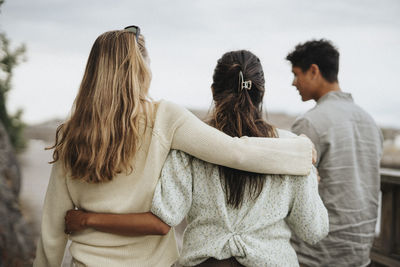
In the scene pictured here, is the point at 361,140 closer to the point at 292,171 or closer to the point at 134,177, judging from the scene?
the point at 292,171

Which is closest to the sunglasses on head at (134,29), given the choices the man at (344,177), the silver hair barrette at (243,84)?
the silver hair barrette at (243,84)

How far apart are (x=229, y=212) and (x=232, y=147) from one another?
0.76 ft

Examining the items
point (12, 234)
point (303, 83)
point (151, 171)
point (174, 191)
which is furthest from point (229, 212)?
point (12, 234)

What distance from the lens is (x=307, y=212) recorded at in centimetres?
142

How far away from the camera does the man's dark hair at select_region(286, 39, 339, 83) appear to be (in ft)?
7.45

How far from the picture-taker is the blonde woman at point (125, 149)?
134 cm

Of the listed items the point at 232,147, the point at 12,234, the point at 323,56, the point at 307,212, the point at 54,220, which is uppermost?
the point at 323,56

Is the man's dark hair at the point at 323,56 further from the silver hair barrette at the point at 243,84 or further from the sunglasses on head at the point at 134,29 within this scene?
the sunglasses on head at the point at 134,29

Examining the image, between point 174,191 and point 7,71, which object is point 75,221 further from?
point 7,71

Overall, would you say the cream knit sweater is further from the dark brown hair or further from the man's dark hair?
the man's dark hair

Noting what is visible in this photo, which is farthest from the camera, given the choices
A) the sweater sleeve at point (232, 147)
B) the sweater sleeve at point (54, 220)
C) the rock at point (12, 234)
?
the rock at point (12, 234)

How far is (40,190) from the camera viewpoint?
5.91 m

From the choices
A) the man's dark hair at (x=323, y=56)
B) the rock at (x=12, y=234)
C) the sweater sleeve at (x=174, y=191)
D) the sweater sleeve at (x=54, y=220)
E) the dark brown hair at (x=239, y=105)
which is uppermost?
the man's dark hair at (x=323, y=56)

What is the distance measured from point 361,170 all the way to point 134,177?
4.17 ft
